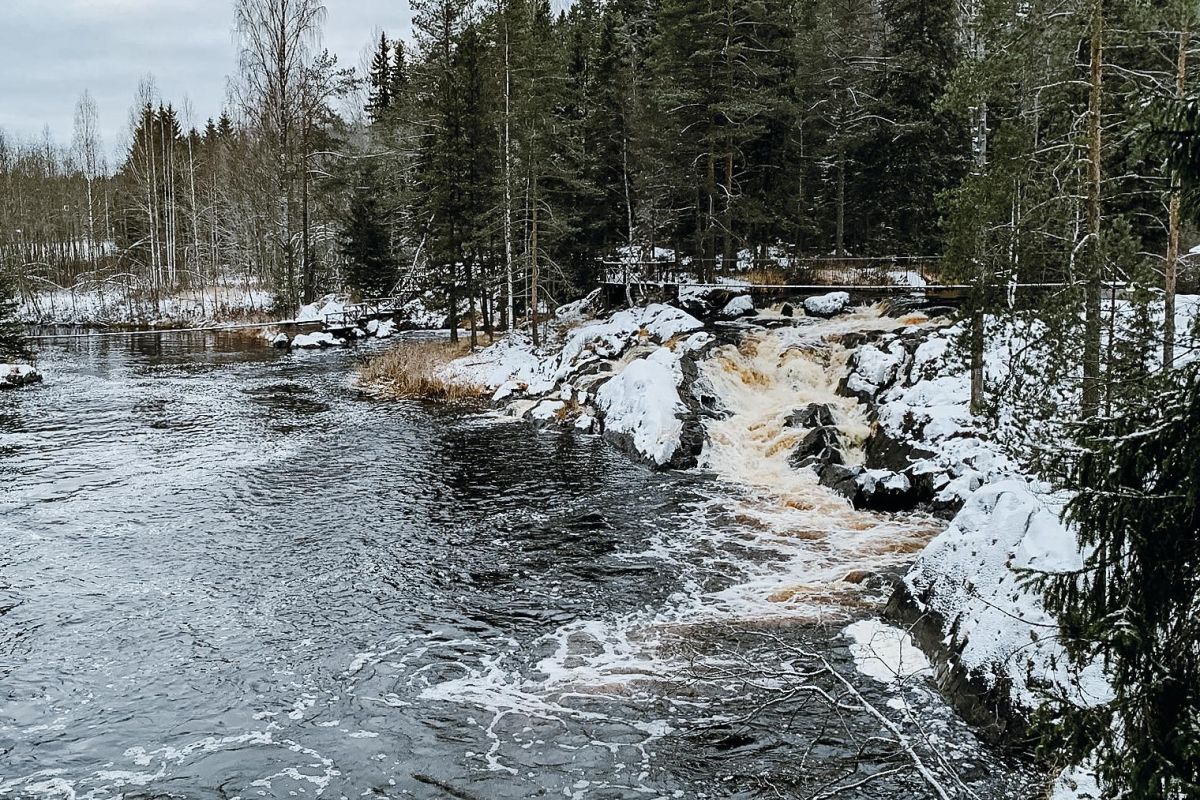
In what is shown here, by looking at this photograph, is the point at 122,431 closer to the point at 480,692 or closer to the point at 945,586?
the point at 480,692

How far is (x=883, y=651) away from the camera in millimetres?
9922

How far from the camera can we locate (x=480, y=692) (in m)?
9.39

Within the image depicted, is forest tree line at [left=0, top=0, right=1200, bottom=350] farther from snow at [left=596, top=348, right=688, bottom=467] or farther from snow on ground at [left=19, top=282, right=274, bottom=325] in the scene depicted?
snow on ground at [left=19, top=282, right=274, bottom=325]

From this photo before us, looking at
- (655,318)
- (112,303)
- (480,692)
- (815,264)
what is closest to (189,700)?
(480,692)

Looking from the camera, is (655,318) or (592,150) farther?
(592,150)

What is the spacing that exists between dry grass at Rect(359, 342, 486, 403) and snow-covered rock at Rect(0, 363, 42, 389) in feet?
37.5

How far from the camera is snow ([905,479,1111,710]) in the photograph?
7930 mm

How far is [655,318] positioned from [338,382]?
476 inches

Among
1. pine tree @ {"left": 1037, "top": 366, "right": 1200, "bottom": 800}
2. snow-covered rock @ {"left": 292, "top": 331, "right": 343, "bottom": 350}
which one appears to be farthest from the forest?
snow-covered rock @ {"left": 292, "top": 331, "right": 343, "bottom": 350}

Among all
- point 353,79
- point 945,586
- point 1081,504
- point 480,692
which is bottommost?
point 480,692

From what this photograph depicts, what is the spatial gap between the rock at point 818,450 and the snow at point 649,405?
2762mm

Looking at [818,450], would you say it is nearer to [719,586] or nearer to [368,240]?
[719,586]

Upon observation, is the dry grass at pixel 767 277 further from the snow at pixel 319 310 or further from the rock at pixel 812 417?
the snow at pixel 319 310

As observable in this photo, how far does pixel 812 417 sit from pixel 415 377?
14560 mm
